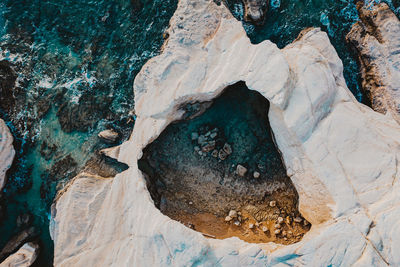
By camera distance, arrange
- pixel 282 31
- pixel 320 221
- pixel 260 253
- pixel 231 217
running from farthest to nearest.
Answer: pixel 282 31 < pixel 231 217 < pixel 320 221 < pixel 260 253

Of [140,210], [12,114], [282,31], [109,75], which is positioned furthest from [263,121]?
[12,114]

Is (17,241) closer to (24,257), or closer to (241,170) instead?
(24,257)

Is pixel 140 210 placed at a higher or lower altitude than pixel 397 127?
lower

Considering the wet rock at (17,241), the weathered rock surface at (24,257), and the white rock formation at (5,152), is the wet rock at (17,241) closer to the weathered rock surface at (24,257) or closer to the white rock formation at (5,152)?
the weathered rock surface at (24,257)

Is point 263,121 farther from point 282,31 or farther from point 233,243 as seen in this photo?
point 233,243

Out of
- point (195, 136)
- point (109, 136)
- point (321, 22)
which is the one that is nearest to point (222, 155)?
point (195, 136)

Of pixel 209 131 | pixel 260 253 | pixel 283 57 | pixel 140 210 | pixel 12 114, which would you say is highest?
pixel 283 57
